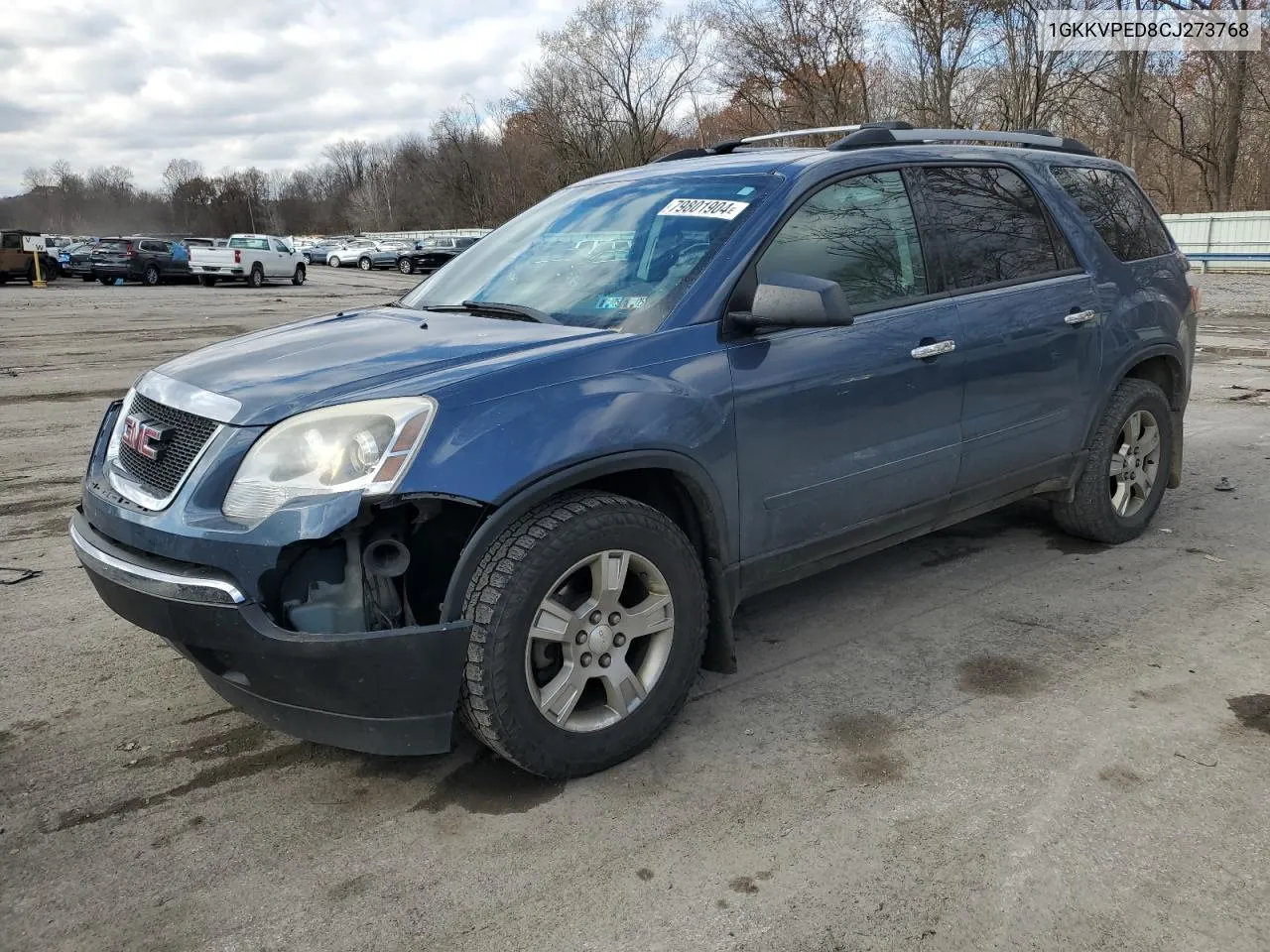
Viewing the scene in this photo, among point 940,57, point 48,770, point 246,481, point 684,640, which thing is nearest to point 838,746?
point 684,640

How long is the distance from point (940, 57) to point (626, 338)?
3597 centimetres

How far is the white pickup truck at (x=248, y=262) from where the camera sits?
109ft

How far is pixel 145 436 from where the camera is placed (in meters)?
3.04

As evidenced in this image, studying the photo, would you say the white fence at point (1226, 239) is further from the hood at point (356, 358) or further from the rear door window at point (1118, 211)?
the hood at point (356, 358)

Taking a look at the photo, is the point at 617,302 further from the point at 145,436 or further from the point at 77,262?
the point at 77,262

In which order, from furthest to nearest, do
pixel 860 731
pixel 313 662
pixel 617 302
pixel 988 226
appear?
pixel 988 226 < pixel 617 302 < pixel 860 731 < pixel 313 662

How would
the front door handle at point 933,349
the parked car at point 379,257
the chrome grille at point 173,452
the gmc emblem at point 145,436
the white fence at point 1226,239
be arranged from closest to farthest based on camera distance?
the chrome grille at point 173,452, the gmc emblem at point 145,436, the front door handle at point 933,349, the white fence at point 1226,239, the parked car at point 379,257

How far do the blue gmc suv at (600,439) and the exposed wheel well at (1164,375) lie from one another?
1.97ft

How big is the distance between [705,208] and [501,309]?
2.69ft

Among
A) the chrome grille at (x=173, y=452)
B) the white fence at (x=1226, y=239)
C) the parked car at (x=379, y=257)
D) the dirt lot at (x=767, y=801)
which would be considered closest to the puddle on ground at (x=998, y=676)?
the dirt lot at (x=767, y=801)

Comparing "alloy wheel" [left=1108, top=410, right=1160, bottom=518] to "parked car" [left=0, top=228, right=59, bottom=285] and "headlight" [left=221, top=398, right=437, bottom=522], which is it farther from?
"parked car" [left=0, top=228, right=59, bottom=285]

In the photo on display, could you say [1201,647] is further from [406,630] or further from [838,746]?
[406,630]

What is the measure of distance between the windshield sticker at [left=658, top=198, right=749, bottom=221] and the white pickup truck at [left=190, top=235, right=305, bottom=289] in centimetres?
3295

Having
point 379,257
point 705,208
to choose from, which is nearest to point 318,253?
point 379,257
